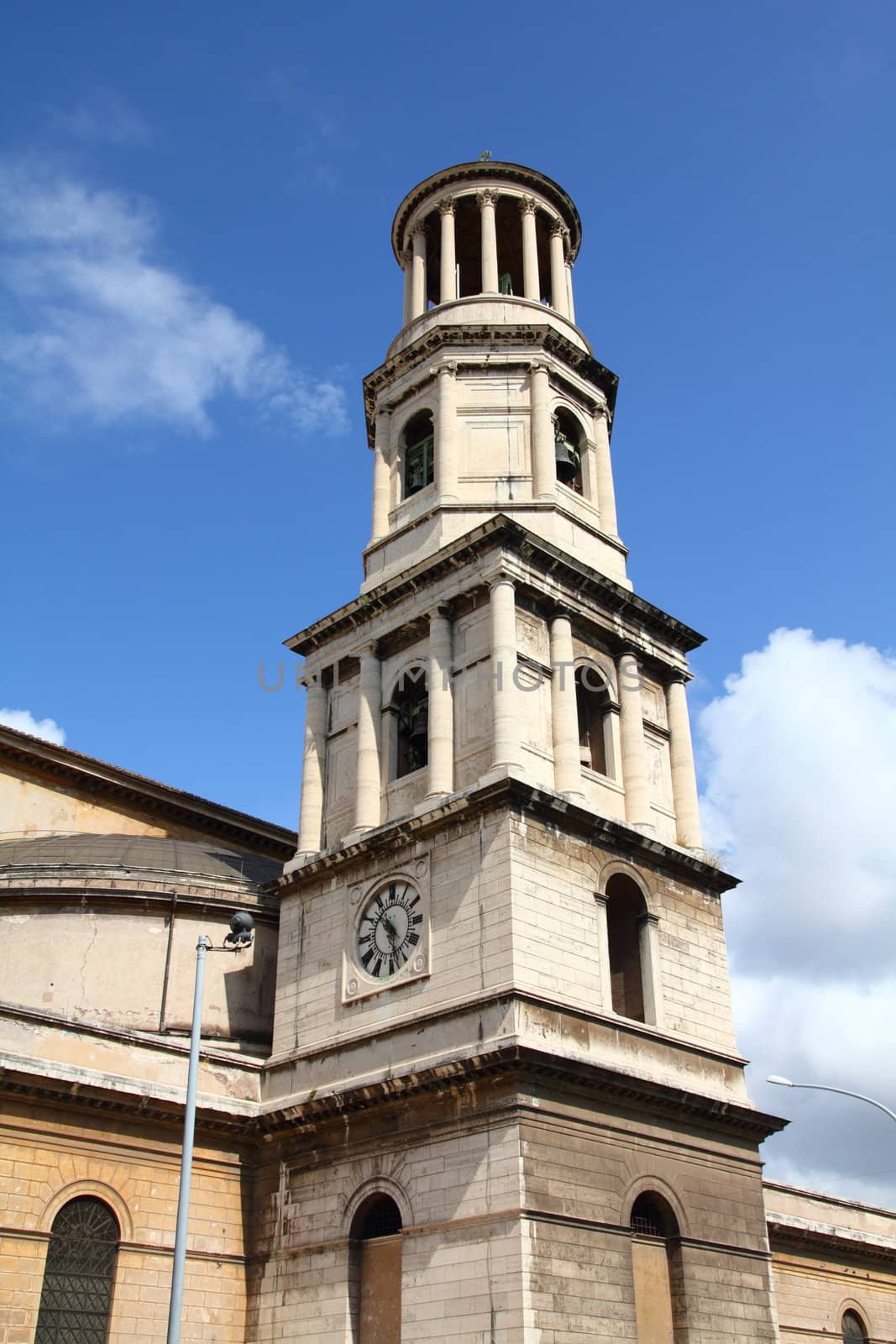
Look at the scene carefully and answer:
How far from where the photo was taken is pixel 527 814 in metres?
24.6

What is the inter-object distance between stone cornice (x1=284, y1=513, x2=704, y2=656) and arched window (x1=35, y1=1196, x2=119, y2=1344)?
13.1m

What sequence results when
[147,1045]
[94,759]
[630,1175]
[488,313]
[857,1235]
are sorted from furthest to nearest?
[94,759] < [488,313] < [857,1235] < [147,1045] < [630,1175]

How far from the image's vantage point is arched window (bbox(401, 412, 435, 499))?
33031mm

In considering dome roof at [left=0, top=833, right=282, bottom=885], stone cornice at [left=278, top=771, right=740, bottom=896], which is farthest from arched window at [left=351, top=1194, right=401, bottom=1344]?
dome roof at [left=0, top=833, right=282, bottom=885]

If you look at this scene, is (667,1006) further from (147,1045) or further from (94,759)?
(94,759)

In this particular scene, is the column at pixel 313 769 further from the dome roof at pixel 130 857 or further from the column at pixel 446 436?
the column at pixel 446 436

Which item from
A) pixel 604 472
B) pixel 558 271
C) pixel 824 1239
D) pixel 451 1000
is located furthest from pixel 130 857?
pixel 558 271

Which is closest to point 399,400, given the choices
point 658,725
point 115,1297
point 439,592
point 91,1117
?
point 439,592

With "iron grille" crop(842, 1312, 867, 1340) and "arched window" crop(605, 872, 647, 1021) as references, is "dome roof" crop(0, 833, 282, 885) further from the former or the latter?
"iron grille" crop(842, 1312, 867, 1340)

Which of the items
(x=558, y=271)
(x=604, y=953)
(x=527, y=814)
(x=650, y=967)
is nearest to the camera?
(x=527, y=814)

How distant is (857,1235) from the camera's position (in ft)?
104

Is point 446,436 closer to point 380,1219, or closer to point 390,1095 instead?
point 390,1095

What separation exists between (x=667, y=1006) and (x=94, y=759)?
18.7 metres

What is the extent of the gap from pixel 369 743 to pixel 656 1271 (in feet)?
37.8
